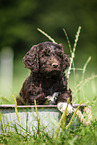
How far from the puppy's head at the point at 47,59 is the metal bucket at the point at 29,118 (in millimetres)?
476

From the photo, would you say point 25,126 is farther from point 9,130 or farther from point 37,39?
point 37,39

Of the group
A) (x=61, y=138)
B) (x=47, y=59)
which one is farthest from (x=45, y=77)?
(x=61, y=138)

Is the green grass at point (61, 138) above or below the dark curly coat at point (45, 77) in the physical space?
below

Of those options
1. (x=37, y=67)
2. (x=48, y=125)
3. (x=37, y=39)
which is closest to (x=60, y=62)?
(x=37, y=67)

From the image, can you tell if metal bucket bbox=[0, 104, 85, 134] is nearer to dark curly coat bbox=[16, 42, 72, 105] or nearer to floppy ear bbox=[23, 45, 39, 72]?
dark curly coat bbox=[16, 42, 72, 105]

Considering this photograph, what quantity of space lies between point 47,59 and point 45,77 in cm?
21

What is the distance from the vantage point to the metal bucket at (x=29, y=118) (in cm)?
240

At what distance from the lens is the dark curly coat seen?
2744 millimetres

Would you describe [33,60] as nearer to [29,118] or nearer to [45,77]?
[45,77]

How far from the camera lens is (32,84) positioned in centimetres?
283

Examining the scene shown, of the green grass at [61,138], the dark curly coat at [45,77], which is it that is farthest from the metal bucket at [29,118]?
the dark curly coat at [45,77]

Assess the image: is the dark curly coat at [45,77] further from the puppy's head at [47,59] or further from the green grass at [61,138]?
the green grass at [61,138]

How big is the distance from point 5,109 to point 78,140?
78 centimetres

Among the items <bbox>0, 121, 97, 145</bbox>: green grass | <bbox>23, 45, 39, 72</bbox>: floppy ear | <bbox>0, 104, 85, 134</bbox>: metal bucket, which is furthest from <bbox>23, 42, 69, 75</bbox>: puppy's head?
<bbox>0, 121, 97, 145</bbox>: green grass
